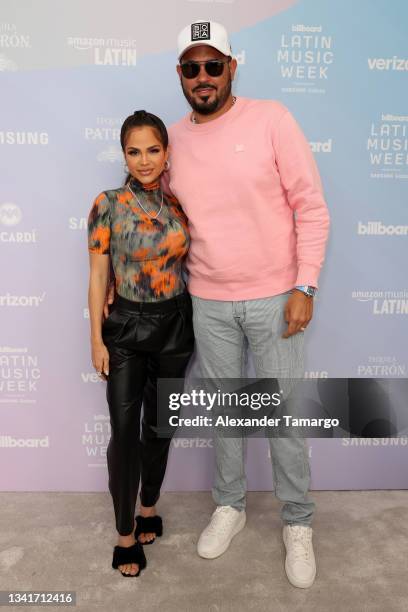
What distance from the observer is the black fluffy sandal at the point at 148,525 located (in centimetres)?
196

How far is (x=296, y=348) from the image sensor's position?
1785 millimetres

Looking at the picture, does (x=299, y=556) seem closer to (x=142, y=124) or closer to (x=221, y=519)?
(x=221, y=519)

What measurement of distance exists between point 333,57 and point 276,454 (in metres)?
1.49

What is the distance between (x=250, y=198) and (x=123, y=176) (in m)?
0.61

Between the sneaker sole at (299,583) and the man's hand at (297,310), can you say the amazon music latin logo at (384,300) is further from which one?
the sneaker sole at (299,583)

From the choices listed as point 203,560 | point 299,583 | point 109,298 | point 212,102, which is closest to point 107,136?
point 212,102

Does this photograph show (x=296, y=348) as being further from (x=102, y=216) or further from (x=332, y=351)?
(x=102, y=216)

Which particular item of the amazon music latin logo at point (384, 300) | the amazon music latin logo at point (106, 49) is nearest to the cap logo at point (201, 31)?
the amazon music latin logo at point (106, 49)

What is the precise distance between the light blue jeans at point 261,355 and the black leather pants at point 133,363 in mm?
80

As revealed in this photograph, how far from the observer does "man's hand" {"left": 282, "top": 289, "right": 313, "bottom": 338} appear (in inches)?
65.6

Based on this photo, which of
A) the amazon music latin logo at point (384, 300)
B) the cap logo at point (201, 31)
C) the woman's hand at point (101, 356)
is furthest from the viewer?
the amazon music latin logo at point (384, 300)

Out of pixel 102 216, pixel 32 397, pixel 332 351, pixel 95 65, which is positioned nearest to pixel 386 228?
pixel 332 351

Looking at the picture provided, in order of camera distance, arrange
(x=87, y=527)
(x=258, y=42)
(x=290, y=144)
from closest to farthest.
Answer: (x=290, y=144)
(x=258, y=42)
(x=87, y=527)

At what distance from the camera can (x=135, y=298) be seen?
168cm
